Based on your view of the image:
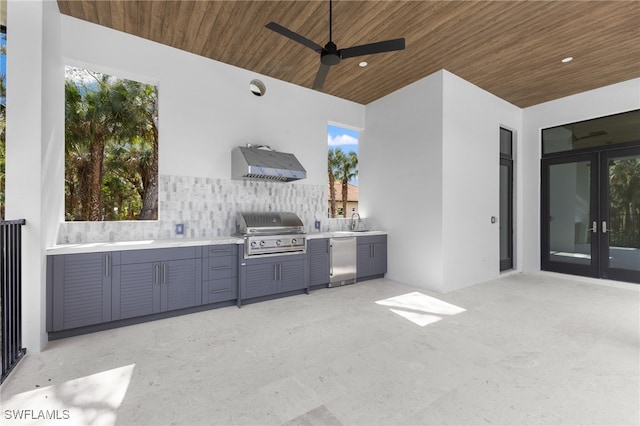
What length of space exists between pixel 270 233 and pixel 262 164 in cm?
97

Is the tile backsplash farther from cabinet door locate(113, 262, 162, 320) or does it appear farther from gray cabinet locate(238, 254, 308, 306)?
gray cabinet locate(238, 254, 308, 306)

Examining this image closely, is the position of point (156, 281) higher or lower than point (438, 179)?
lower

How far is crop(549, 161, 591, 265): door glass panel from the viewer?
17.0 ft

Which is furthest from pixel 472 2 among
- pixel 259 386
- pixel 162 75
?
pixel 259 386

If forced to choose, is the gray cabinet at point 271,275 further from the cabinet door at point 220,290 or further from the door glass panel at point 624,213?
the door glass panel at point 624,213

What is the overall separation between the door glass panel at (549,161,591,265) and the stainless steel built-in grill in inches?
196

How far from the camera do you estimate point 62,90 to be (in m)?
3.29

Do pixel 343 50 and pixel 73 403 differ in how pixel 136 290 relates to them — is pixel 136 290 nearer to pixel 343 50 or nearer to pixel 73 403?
pixel 73 403

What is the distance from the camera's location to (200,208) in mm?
4008

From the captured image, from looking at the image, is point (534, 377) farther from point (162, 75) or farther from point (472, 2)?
point (162, 75)

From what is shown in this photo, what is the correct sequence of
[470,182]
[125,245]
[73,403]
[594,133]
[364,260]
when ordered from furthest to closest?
[594,133] < [364,260] < [470,182] < [125,245] < [73,403]

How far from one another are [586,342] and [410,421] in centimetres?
222

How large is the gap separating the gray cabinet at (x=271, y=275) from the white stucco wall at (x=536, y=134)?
15.7ft

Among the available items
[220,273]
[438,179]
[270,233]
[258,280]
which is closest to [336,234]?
[270,233]
